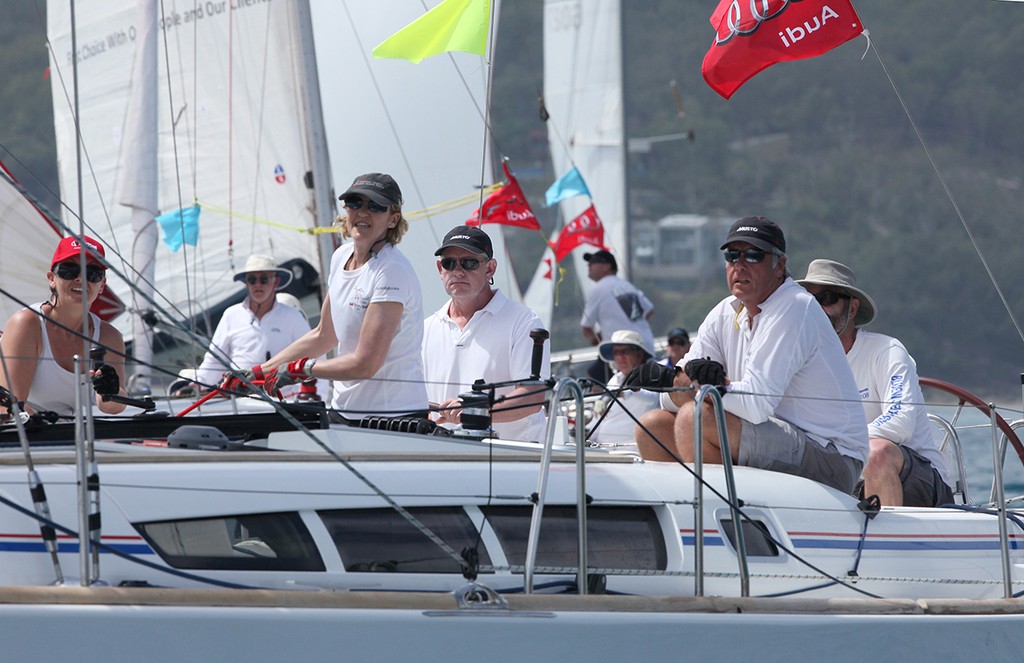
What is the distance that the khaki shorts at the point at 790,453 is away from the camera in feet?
14.9

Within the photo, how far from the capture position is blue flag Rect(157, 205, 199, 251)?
12.5m

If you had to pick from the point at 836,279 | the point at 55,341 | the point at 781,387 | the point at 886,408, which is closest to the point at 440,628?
the point at 781,387

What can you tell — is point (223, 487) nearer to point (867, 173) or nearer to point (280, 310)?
point (280, 310)

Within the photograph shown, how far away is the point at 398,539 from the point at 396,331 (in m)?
1.21

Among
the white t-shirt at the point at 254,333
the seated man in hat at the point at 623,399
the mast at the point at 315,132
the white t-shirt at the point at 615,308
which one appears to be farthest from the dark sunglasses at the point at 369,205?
the white t-shirt at the point at 615,308

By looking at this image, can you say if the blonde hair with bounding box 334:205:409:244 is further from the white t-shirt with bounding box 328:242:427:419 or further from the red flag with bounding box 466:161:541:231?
the red flag with bounding box 466:161:541:231

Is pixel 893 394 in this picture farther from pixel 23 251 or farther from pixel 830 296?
pixel 23 251

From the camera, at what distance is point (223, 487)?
3756mm

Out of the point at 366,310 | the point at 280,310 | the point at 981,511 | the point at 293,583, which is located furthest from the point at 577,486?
the point at 280,310

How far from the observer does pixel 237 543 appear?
376cm

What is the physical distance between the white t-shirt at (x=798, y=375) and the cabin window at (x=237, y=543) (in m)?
1.46

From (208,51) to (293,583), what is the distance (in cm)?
980

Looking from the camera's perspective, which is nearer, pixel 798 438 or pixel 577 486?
pixel 577 486

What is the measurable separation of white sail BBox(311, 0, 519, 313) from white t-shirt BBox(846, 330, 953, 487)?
7.58m
